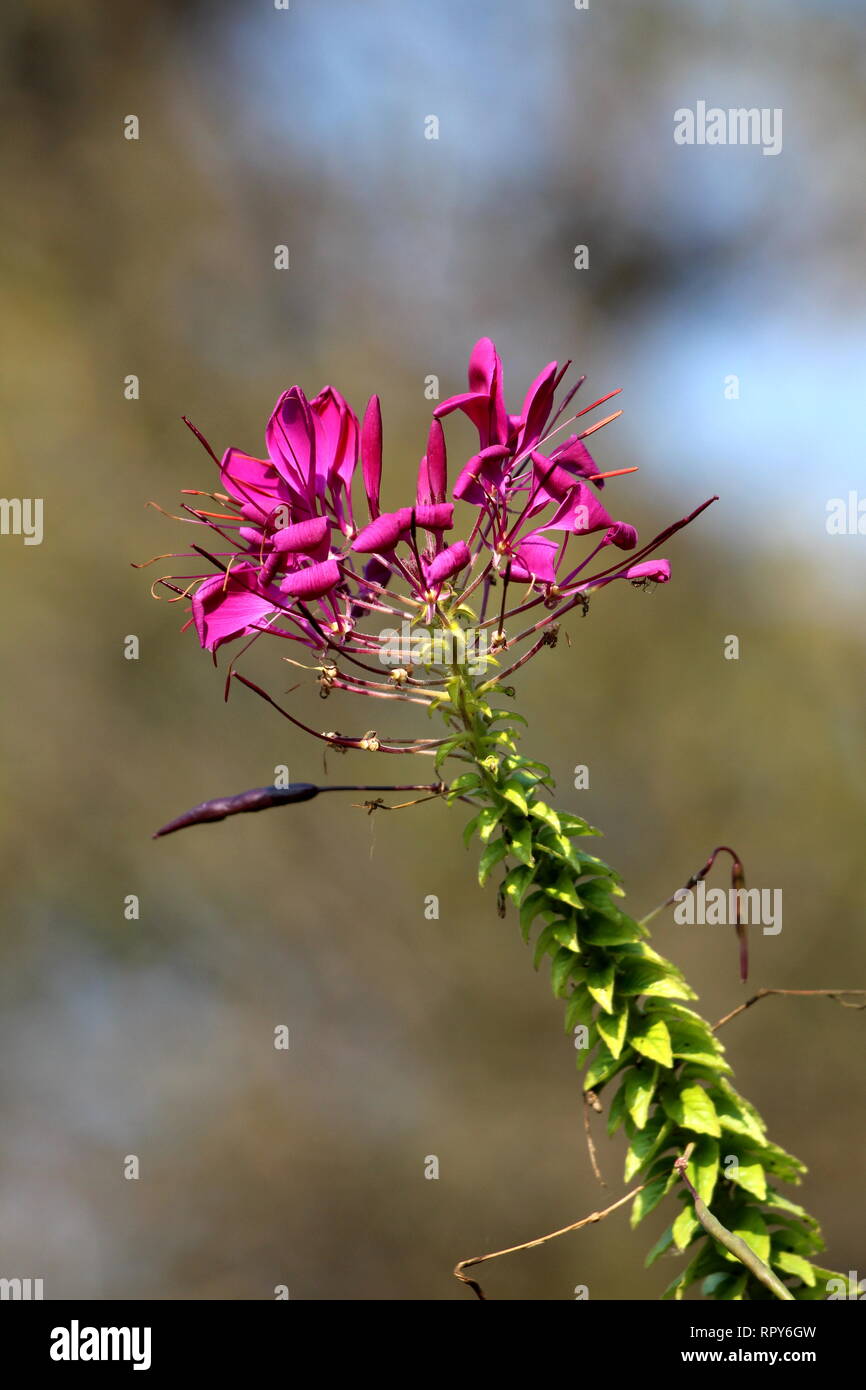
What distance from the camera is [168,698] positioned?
210 inches

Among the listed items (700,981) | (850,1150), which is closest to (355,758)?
(700,981)

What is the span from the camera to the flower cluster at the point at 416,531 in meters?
1.11

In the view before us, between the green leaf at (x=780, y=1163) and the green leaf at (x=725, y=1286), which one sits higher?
the green leaf at (x=780, y=1163)

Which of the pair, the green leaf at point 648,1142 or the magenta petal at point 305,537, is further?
the green leaf at point 648,1142

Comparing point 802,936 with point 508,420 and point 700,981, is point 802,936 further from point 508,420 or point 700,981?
point 508,420

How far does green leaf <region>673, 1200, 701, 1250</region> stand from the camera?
1.08 metres

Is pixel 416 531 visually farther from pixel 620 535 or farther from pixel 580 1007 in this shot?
pixel 580 1007

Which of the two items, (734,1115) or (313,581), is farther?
(734,1115)

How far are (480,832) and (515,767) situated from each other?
0.25 feet

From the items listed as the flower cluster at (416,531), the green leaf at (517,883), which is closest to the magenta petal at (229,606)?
the flower cluster at (416,531)

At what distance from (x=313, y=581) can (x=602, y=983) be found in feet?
1.63

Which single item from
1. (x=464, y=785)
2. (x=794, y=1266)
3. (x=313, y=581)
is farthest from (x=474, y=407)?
(x=794, y=1266)

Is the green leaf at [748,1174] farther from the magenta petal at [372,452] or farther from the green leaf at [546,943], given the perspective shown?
the magenta petal at [372,452]

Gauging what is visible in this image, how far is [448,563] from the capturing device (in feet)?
3.53
